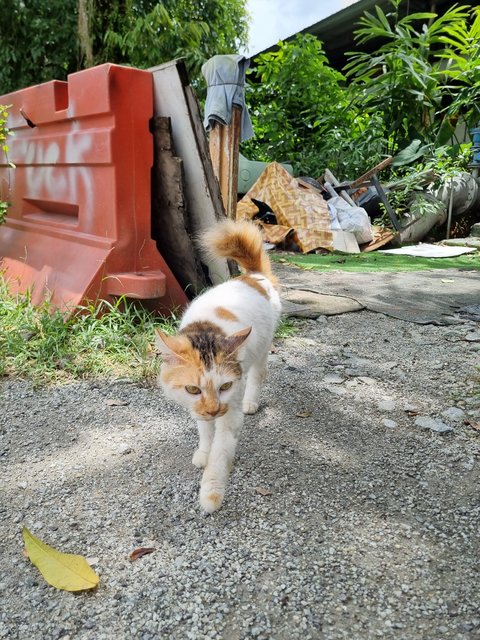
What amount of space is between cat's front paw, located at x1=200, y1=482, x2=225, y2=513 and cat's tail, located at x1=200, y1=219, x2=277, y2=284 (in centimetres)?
130

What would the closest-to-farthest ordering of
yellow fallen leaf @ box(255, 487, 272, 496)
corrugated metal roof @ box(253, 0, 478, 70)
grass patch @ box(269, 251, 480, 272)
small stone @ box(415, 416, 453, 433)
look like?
yellow fallen leaf @ box(255, 487, 272, 496) < small stone @ box(415, 416, 453, 433) < grass patch @ box(269, 251, 480, 272) < corrugated metal roof @ box(253, 0, 478, 70)

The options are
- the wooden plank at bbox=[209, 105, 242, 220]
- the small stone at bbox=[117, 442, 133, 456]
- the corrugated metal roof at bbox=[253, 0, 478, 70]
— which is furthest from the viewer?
the corrugated metal roof at bbox=[253, 0, 478, 70]

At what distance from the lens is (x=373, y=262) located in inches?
252

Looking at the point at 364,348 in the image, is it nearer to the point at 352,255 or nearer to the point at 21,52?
the point at 352,255

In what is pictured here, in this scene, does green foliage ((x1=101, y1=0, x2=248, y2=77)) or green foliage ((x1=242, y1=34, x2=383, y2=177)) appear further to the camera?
green foliage ((x1=242, y1=34, x2=383, y2=177))

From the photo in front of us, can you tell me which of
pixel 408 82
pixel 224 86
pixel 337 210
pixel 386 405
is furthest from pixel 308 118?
pixel 386 405

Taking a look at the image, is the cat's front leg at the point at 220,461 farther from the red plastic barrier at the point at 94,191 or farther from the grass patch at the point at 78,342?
the red plastic barrier at the point at 94,191

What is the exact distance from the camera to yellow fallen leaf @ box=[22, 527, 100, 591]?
1.41 metres

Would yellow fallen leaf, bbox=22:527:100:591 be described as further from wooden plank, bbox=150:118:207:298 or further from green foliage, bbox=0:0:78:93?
green foliage, bbox=0:0:78:93

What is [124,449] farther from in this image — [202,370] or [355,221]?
[355,221]

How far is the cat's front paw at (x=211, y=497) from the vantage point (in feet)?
5.73

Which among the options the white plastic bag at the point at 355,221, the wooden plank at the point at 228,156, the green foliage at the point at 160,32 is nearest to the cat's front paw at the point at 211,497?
the wooden plank at the point at 228,156

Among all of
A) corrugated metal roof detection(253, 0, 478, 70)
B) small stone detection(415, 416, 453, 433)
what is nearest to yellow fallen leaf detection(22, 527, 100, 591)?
small stone detection(415, 416, 453, 433)

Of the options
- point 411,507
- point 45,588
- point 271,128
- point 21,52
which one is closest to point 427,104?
point 271,128
